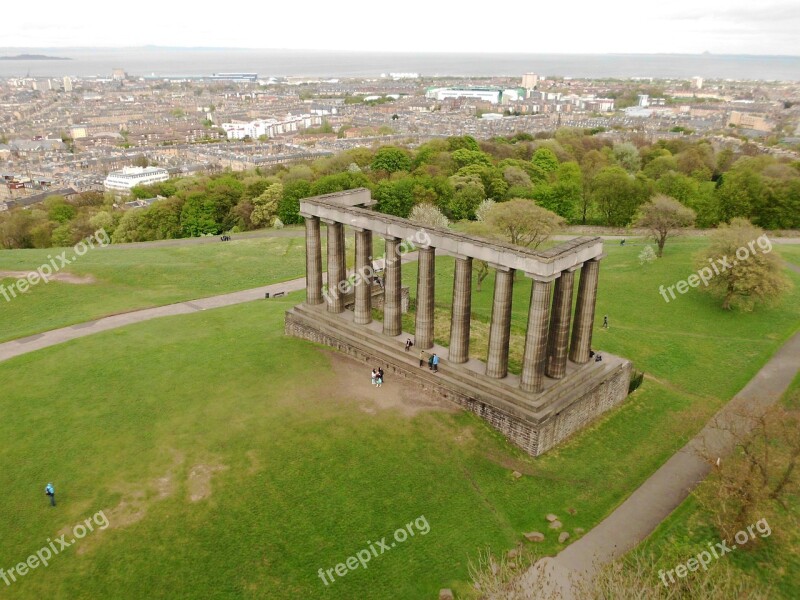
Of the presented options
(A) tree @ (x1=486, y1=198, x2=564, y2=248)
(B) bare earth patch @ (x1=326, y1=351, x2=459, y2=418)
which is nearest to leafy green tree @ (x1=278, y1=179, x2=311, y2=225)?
(A) tree @ (x1=486, y1=198, x2=564, y2=248)

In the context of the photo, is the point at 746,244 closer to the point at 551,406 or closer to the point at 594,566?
the point at 551,406

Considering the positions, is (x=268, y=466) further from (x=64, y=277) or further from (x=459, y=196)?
(x=459, y=196)

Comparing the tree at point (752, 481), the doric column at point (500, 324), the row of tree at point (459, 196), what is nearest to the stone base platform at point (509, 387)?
the doric column at point (500, 324)

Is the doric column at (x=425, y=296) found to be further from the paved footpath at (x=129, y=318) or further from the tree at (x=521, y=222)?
the paved footpath at (x=129, y=318)

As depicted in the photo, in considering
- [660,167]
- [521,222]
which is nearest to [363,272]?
[521,222]

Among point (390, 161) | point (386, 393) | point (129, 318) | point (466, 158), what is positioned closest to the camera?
point (386, 393)

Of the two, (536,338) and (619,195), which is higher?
(536,338)

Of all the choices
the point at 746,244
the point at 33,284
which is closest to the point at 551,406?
the point at 746,244
